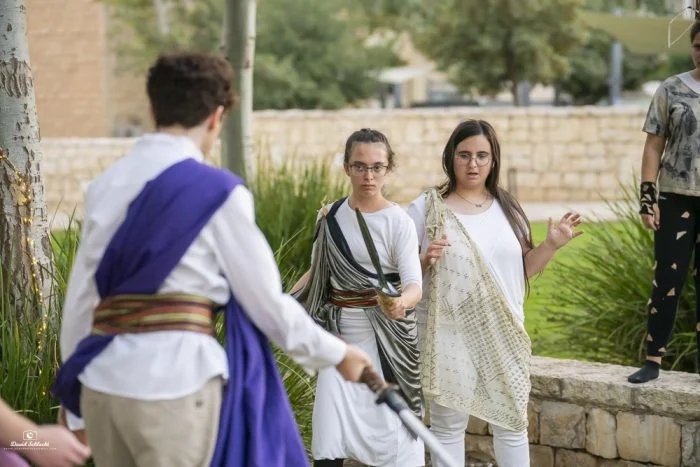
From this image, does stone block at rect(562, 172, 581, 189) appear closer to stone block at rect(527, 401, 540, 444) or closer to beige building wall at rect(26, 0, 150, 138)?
stone block at rect(527, 401, 540, 444)

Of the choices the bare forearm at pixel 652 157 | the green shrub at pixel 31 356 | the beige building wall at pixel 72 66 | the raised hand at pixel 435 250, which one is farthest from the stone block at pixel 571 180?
the beige building wall at pixel 72 66

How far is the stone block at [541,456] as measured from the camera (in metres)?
5.90

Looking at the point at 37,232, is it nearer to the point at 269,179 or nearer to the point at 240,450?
the point at 240,450

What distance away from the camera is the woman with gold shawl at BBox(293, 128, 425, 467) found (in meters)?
4.72

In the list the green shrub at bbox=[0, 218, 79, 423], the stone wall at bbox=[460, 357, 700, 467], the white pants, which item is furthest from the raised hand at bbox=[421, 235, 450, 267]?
the green shrub at bbox=[0, 218, 79, 423]

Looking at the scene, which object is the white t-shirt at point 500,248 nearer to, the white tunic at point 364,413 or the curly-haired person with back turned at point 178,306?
the white tunic at point 364,413

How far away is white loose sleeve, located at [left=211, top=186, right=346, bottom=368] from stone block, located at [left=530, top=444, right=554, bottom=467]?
3.08 meters

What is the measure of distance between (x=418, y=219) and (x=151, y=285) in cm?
227

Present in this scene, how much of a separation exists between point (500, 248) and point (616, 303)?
6.35ft

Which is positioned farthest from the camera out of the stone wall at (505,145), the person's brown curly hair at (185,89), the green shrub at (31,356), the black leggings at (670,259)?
the stone wall at (505,145)

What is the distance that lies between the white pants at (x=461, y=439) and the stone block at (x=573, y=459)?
903 mm

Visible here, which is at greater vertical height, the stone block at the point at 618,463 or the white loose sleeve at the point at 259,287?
the white loose sleeve at the point at 259,287

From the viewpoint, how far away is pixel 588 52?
38.6 meters

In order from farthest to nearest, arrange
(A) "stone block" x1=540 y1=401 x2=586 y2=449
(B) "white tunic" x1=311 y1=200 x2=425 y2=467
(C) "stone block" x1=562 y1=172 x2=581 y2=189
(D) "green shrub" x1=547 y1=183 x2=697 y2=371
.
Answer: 1. (C) "stone block" x1=562 y1=172 x2=581 y2=189
2. (D) "green shrub" x1=547 y1=183 x2=697 y2=371
3. (A) "stone block" x1=540 y1=401 x2=586 y2=449
4. (B) "white tunic" x1=311 y1=200 x2=425 y2=467
